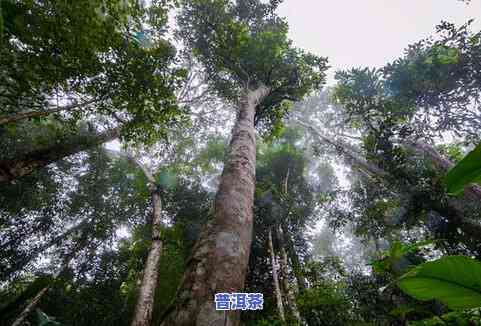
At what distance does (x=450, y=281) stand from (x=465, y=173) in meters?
0.55


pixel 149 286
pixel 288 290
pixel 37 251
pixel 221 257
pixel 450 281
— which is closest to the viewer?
pixel 450 281

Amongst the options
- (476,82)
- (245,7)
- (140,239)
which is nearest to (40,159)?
(140,239)

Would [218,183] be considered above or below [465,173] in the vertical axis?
above

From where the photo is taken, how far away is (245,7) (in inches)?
419

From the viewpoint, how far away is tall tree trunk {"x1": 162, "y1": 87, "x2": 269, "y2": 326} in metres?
1.22

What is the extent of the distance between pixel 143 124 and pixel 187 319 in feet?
20.2

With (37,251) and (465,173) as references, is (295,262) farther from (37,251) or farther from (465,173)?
(37,251)

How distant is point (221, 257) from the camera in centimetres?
154

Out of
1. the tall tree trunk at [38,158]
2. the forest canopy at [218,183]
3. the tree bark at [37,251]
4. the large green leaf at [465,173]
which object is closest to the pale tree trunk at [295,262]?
the forest canopy at [218,183]

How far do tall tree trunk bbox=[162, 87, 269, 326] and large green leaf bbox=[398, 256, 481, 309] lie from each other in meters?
0.87

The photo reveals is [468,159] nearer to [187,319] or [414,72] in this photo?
[187,319]

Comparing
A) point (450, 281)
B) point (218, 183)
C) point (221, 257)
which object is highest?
point (218, 183)

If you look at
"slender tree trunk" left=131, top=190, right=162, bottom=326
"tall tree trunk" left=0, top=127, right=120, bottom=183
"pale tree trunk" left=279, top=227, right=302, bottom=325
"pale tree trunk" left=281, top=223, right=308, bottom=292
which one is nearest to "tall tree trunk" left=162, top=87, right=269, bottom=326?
"pale tree trunk" left=279, top=227, right=302, bottom=325

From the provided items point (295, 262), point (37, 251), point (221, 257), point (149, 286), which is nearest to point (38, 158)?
point (149, 286)
